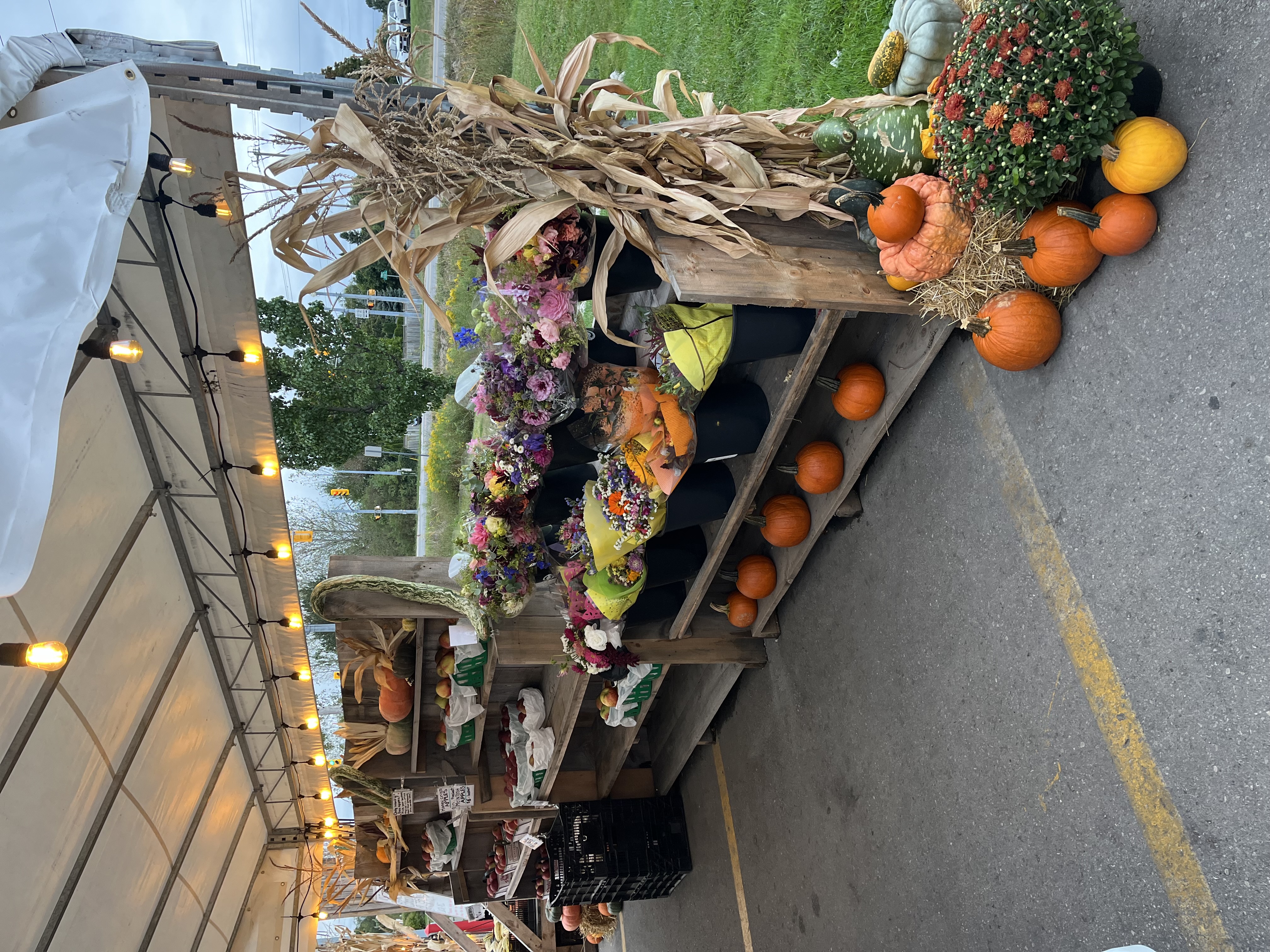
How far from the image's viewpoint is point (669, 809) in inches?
249

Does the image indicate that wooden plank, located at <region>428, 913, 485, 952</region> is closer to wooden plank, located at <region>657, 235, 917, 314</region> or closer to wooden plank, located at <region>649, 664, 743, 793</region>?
wooden plank, located at <region>649, 664, 743, 793</region>

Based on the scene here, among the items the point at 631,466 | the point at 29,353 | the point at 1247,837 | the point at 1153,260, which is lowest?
the point at 1247,837

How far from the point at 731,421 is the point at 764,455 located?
0.21m

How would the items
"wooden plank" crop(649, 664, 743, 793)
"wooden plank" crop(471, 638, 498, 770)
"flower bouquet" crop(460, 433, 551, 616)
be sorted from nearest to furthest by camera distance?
1. "flower bouquet" crop(460, 433, 551, 616)
2. "wooden plank" crop(471, 638, 498, 770)
3. "wooden plank" crop(649, 664, 743, 793)

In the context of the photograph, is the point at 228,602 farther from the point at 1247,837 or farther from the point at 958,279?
the point at 1247,837

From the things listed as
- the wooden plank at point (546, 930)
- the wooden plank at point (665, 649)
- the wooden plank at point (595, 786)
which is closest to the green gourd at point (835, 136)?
the wooden plank at point (665, 649)

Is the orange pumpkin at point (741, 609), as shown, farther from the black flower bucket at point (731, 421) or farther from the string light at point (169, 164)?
the string light at point (169, 164)

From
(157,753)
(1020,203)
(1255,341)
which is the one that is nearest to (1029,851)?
(1255,341)

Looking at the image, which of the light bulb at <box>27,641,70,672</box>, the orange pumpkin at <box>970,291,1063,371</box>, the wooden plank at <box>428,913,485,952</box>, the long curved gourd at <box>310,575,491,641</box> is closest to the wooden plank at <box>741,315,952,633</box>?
the orange pumpkin at <box>970,291,1063,371</box>

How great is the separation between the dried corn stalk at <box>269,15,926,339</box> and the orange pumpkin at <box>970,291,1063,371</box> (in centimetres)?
55

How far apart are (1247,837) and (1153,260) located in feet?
4.85

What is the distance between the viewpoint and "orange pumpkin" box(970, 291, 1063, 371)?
8.02 ft

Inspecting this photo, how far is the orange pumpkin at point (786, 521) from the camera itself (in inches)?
148

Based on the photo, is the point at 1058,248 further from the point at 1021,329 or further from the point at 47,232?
the point at 47,232
